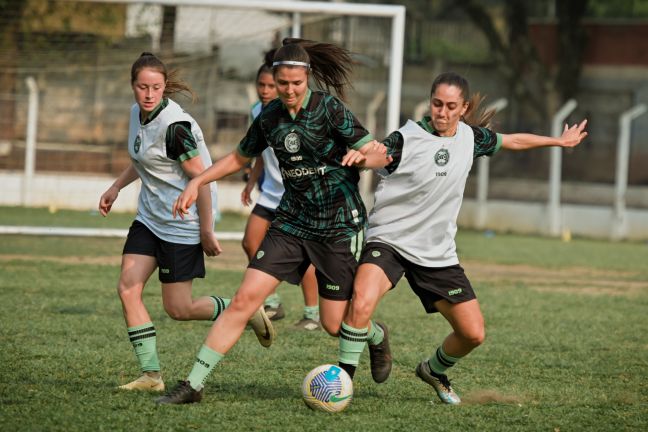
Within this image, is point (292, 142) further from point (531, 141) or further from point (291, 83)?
point (531, 141)

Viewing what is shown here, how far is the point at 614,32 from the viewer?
1096 inches

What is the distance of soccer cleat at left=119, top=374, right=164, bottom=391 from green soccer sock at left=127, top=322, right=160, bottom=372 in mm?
55

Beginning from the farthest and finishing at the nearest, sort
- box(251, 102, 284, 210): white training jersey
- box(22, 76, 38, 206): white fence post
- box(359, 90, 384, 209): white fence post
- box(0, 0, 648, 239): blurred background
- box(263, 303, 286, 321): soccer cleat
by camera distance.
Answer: box(359, 90, 384, 209): white fence post, box(22, 76, 38, 206): white fence post, box(0, 0, 648, 239): blurred background, box(263, 303, 286, 321): soccer cleat, box(251, 102, 284, 210): white training jersey

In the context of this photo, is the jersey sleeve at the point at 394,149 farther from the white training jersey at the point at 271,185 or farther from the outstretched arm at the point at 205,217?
the white training jersey at the point at 271,185

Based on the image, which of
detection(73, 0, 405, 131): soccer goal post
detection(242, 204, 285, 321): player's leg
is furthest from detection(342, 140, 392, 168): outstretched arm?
detection(73, 0, 405, 131): soccer goal post

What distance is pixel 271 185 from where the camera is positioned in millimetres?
8680

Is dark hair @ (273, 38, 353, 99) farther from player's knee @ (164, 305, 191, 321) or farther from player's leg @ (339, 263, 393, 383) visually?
player's knee @ (164, 305, 191, 321)

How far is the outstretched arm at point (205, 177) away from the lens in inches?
222

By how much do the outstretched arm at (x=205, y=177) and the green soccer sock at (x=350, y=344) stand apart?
3.41 ft

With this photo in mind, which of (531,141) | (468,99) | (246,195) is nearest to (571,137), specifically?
(531,141)

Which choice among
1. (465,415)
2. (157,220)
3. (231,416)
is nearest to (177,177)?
(157,220)

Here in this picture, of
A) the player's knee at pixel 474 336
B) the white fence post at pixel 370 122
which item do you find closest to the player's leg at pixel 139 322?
the player's knee at pixel 474 336

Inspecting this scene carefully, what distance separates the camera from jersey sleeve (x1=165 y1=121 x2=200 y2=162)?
604 cm

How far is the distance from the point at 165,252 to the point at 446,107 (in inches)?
71.8
